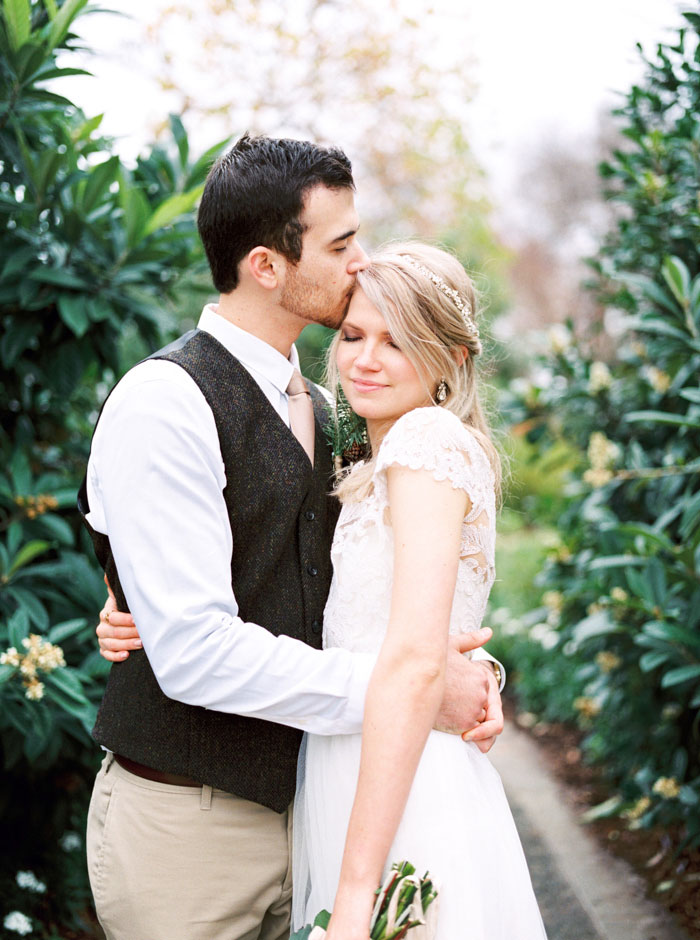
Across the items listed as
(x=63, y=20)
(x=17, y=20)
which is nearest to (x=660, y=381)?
(x=63, y=20)

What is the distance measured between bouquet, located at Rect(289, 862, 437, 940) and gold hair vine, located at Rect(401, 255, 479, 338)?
1.13m

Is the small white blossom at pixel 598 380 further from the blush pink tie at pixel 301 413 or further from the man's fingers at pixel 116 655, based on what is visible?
the man's fingers at pixel 116 655

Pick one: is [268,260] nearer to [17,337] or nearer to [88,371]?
[17,337]

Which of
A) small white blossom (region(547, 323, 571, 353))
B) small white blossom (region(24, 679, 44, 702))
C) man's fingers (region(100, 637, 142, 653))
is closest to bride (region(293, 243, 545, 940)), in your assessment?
man's fingers (region(100, 637, 142, 653))

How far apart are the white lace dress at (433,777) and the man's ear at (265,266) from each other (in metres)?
0.43

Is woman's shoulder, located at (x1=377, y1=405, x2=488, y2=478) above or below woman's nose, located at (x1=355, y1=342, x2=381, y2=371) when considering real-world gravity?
below

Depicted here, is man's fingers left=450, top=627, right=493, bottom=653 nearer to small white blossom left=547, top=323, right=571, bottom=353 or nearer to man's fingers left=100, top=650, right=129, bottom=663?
man's fingers left=100, top=650, right=129, bottom=663

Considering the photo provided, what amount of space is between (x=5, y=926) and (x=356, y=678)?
6.29ft

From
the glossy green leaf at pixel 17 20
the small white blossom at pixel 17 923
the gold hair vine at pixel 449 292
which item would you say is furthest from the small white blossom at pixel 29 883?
the glossy green leaf at pixel 17 20

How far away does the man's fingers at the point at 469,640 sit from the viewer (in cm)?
176

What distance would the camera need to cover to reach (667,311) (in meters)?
3.38

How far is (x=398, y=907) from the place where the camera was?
1.42 meters

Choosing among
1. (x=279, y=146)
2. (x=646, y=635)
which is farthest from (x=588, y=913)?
(x=279, y=146)

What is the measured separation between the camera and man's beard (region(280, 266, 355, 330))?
1.87 meters
